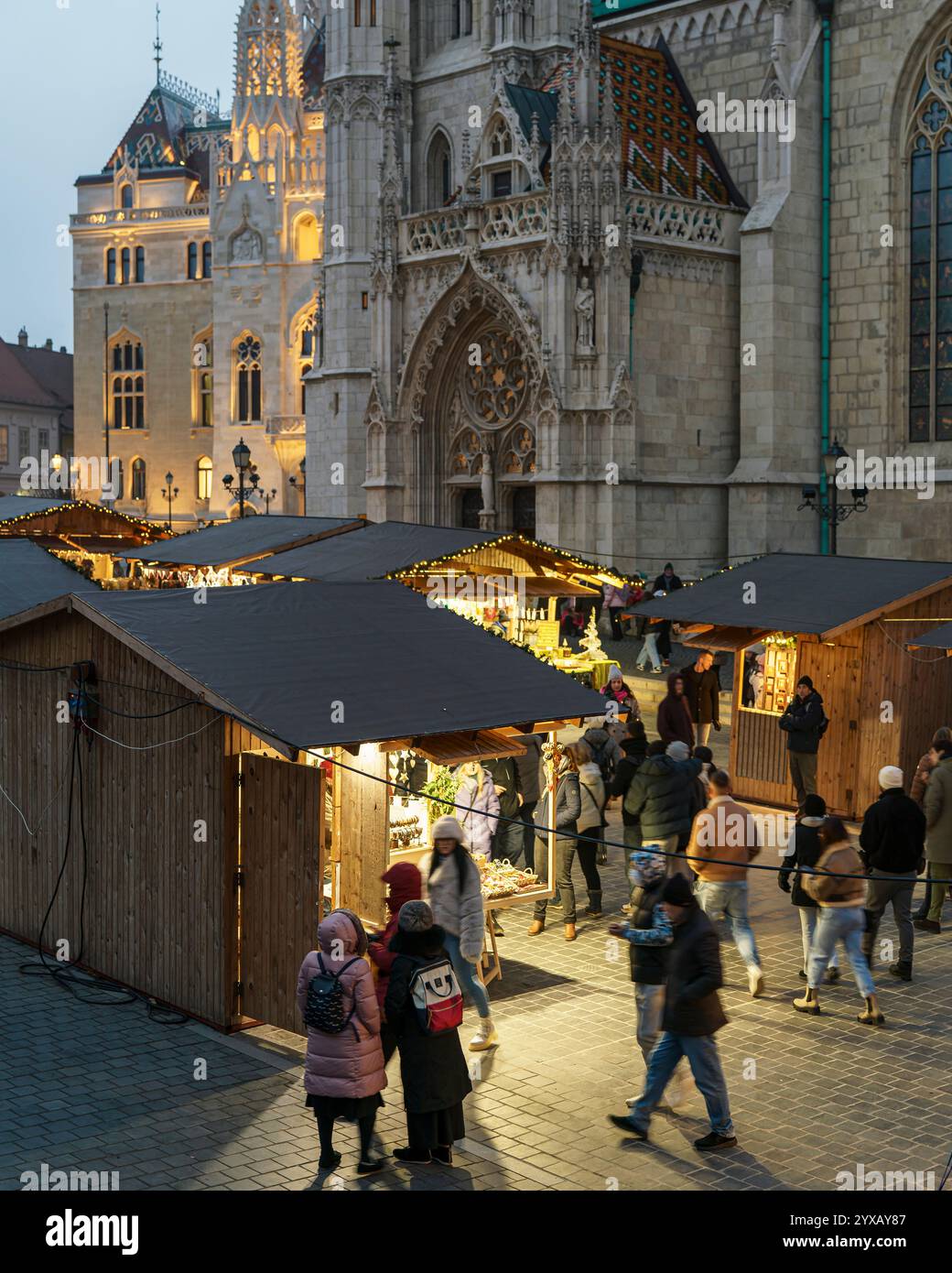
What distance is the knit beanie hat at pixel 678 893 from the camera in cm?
907

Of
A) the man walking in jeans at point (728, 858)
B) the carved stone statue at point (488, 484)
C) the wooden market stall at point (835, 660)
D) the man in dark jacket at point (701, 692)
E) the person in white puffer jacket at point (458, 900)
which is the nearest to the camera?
the person in white puffer jacket at point (458, 900)

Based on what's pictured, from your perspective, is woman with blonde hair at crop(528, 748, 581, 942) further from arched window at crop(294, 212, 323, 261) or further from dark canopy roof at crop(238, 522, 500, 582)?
arched window at crop(294, 212, 323, 261)

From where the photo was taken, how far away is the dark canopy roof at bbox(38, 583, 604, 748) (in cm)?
1112

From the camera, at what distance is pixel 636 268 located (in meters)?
31.8

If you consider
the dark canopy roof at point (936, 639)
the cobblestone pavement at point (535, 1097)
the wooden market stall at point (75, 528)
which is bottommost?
the cobblestone pavement at point (535, 1097)

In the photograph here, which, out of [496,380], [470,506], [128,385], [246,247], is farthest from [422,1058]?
[128,385]

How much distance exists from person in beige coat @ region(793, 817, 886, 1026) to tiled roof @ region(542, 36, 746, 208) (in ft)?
75.8

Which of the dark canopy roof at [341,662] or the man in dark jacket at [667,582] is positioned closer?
the dark canopy roof at [341,662]

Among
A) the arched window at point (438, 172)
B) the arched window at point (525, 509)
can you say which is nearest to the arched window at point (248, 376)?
the arched window at point (438, 172)

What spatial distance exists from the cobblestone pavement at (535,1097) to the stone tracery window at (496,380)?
23167 millimetres

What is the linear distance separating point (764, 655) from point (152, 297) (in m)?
54.0

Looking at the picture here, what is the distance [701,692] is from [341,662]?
9.73 metres

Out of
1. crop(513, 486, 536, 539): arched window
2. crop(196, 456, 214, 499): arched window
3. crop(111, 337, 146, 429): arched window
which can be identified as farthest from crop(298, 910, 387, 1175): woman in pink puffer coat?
crop(111, 337, 146, 429): arched window

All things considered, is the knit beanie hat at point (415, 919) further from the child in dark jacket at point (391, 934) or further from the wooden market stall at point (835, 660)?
the wooden market stall at point (835, 660)
